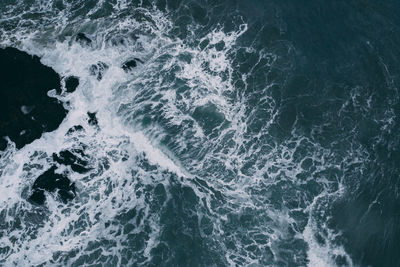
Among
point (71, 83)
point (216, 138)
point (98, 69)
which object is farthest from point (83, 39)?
point (216, 138)

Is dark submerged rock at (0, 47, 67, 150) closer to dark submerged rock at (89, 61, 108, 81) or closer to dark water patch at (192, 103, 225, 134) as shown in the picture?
dark submerged rock at (89, 61, 108, 81)

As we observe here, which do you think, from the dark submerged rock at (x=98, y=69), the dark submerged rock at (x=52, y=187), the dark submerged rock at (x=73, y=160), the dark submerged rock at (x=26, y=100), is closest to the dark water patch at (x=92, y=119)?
the dark submerged rock at (x=26, y=100)

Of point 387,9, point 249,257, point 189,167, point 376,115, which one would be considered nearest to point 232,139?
point 189,167

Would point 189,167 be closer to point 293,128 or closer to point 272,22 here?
point 293,128

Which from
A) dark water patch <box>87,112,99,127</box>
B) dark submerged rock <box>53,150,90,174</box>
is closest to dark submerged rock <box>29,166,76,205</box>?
dark submerged rock <box>53,150,90,174</box>

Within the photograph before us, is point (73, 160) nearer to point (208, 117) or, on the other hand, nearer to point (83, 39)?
point (208, 117)

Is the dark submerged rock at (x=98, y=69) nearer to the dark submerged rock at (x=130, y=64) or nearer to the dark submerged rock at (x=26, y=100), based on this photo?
the dark submerged rock at (x=130, y=64)
